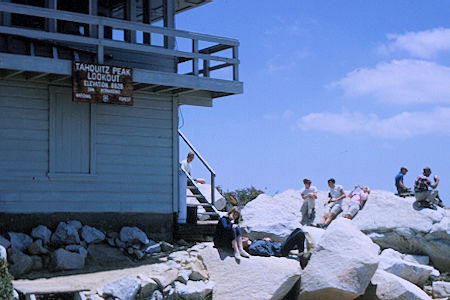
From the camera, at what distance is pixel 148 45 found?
801 inches

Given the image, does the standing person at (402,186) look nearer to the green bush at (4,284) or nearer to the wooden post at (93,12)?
the wooden post at (93,12)

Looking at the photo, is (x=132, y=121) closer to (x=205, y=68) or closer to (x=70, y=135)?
(x=70, y=135)

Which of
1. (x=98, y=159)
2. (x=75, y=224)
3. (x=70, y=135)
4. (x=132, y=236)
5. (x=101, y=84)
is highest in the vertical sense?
(x=101, y=84)

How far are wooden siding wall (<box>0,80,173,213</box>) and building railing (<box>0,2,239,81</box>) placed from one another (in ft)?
4.46

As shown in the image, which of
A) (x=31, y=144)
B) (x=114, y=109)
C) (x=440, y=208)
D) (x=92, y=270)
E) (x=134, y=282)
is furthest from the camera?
(x=440, y=208)

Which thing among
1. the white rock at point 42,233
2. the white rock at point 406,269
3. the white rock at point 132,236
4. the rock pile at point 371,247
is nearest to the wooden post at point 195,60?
the white rock at point 132,236

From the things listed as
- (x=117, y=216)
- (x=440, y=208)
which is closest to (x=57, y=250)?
(x=117, y=216)

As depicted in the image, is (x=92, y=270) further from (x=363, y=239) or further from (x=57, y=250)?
(x=363, y=239)

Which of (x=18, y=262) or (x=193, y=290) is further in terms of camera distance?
(x=18, y=262)

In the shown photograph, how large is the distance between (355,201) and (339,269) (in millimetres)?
7097

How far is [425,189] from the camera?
24.0 meters

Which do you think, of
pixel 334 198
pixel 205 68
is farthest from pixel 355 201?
pixel 205 68

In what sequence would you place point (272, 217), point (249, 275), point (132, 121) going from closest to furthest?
1. point (249, 275)
2. point (132, 121)
3. point (272, 217)

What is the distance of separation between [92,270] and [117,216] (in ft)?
7.99
